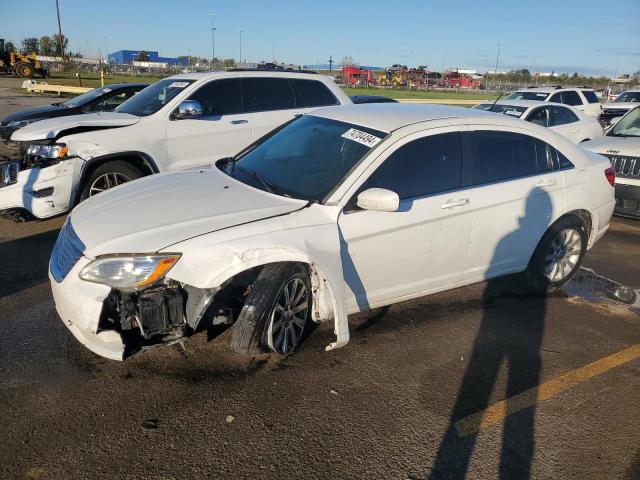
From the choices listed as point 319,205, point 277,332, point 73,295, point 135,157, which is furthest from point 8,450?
point 135,157

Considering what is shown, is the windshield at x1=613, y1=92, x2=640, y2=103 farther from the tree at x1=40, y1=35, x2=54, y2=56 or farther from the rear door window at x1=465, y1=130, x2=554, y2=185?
the tree at x1=40, y1=35, x2=54, y2=56

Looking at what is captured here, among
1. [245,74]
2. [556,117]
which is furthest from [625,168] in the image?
[245,74]

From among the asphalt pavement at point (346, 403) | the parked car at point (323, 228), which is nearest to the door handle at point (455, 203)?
the parked car at point (323, 228)

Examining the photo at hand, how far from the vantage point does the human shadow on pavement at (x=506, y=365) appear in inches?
108

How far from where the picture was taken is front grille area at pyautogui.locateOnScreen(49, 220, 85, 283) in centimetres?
315

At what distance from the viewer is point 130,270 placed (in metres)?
3.00

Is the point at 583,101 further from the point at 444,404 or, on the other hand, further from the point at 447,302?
the point at 444,404

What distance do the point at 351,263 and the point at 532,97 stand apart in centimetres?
1182

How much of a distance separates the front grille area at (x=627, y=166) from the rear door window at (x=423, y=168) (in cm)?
442

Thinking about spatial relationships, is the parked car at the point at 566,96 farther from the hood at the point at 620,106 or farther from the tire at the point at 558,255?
the tire at the point at 558,255

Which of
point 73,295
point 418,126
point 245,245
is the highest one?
point 418,126

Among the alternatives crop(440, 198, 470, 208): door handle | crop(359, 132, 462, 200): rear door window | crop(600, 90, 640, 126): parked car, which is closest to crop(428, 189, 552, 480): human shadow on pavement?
crop(440, 198, 470, 208): door handle

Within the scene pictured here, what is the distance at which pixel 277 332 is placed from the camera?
3439 millimetres

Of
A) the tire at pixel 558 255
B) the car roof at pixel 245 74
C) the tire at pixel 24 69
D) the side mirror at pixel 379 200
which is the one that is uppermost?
the tire at pixel 24 69
